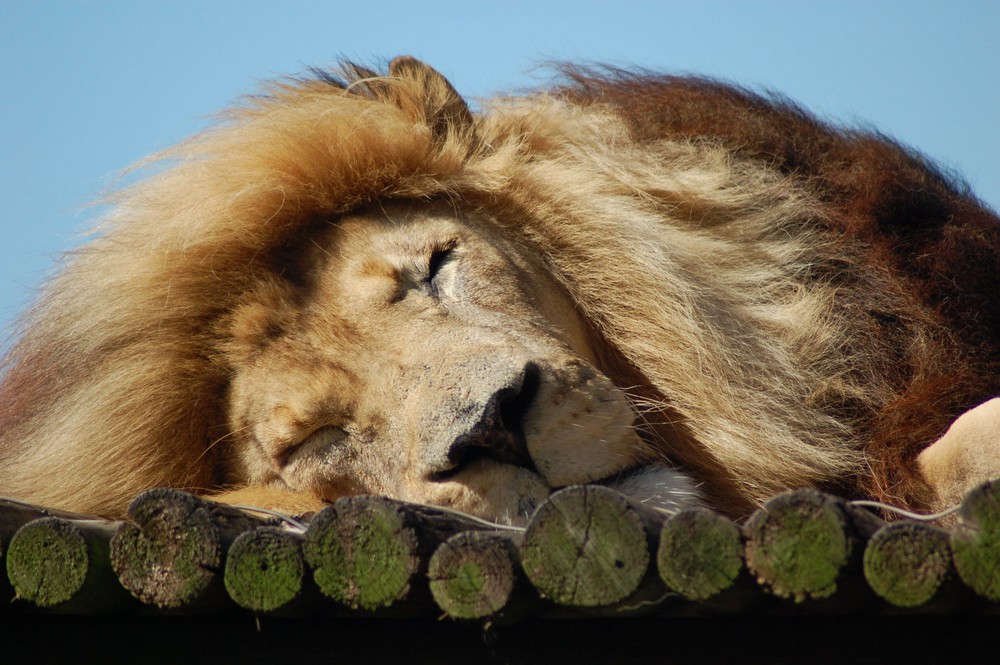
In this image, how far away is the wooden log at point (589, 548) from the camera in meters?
1.61

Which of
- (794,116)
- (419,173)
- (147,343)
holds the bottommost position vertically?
(147,343)

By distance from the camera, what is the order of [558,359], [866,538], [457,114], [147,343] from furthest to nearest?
1. [457,114]
2. [147,343]
3. [558,359]
4. [866,538]

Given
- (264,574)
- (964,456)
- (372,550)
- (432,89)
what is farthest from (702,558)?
(432,89)

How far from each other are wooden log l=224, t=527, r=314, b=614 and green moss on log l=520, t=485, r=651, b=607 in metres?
0.33

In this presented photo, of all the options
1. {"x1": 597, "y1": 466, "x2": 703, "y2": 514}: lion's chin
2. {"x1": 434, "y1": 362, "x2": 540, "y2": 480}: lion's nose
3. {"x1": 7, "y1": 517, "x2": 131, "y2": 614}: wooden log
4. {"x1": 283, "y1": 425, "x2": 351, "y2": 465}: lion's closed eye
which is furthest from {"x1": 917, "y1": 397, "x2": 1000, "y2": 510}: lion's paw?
{"x1": 7, "y1": 517, "x2": 131, "y2": 614}: wooden log

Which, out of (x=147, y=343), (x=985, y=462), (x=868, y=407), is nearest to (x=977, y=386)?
(x=868, y=407)

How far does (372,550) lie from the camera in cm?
168

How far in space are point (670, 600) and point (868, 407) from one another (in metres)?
1.32

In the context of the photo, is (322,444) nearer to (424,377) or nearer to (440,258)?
(424,377)

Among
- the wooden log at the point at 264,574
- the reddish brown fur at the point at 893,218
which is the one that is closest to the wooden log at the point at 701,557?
the wooden log at the point at 264,574

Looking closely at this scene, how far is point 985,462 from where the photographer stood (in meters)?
2.43

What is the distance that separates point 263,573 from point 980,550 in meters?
0.95

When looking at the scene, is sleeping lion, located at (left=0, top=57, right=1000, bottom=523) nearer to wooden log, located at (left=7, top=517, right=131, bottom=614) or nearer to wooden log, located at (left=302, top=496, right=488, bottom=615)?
wooden log, located at (left=302, top=496, right=488, bottom=615)

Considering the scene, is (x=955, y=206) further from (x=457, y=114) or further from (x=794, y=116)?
(x=457, y=114)
